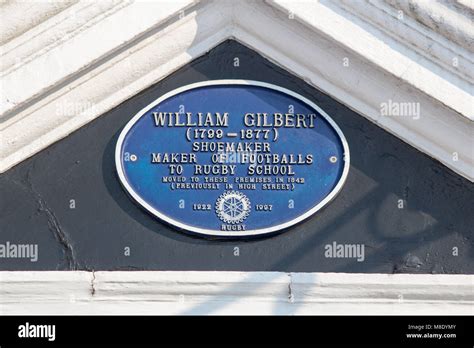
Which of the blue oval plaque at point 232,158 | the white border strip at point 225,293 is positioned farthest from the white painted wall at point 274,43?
the blue oval plaque at point 232,158

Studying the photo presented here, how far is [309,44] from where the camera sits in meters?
5.32

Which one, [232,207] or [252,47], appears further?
[252,47]

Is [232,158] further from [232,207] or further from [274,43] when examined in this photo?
[274,43]

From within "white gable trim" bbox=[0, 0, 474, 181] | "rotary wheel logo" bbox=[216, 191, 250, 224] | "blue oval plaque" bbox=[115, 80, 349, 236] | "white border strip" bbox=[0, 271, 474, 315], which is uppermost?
"white gable trim" bbox=[0, 0, 474, 181]

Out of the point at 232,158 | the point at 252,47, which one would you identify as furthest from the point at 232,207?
the point at 252,47

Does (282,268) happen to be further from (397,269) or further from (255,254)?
(397,269)

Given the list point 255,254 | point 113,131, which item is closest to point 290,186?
point 255,254

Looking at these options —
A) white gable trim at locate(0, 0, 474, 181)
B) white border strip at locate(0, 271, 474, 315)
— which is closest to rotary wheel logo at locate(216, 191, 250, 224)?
white border strip at locate(0, 271, 474, 315)

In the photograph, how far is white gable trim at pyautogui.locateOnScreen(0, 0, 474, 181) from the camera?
5132mm

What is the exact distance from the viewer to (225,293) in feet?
17.1

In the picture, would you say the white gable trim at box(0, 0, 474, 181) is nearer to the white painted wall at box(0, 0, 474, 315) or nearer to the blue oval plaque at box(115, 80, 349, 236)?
the white painted wall at box(0, 0, 474, 315)

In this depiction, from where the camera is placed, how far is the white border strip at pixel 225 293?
5.21 meters

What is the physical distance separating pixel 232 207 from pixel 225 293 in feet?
1.69

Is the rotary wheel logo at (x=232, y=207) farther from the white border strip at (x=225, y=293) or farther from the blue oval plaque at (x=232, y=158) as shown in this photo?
the white border strip at (x=225, y=293)
